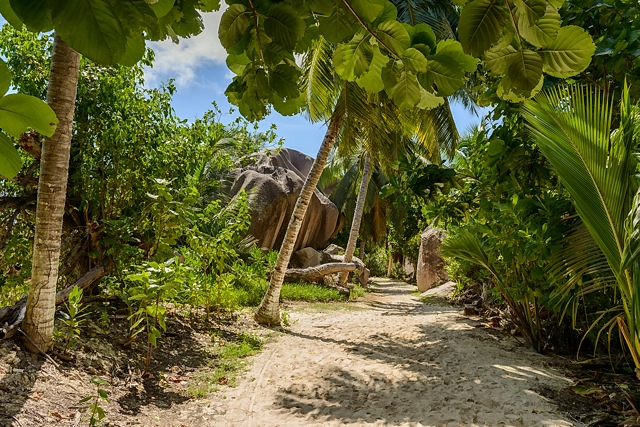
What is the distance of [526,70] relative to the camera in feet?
1.94

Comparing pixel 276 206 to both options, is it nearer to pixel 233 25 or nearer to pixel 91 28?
pixel 233 25

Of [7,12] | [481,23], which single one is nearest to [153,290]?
[7,12]

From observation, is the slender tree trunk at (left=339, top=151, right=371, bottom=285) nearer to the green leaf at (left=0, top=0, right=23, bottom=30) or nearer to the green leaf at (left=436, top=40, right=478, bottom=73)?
the green leaf at (left=436, top=40, right=478, bottom=73)

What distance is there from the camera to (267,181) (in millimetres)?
13078

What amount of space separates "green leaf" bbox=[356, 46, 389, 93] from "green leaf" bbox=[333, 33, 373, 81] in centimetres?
3

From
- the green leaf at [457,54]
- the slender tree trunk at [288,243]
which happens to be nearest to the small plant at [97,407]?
the green leaf at [457,54]

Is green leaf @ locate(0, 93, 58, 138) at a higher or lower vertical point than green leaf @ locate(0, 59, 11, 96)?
lower

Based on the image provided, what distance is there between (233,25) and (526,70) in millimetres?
457

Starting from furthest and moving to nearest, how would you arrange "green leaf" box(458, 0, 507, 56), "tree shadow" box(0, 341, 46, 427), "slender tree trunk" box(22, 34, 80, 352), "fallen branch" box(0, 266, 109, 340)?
"fallen branch" box(0, 266, 109, 340)
"slender tree trunk" box(22, 34, 80, 352)
"tree shadow" box(0, 341, 46, 427)
"green leaf" box(458, 0, 507, 56)

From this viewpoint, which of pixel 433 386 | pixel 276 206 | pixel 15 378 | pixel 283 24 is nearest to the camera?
pixel 283 24

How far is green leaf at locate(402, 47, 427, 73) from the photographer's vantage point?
23.8 inches

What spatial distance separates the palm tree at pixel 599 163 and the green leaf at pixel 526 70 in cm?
211

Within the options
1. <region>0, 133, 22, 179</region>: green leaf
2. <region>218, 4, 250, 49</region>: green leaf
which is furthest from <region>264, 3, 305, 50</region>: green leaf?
<region>0, 133, 22, 179</region>: green leaf

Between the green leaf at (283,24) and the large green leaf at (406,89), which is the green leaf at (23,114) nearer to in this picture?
the green leaf at (283,24)
